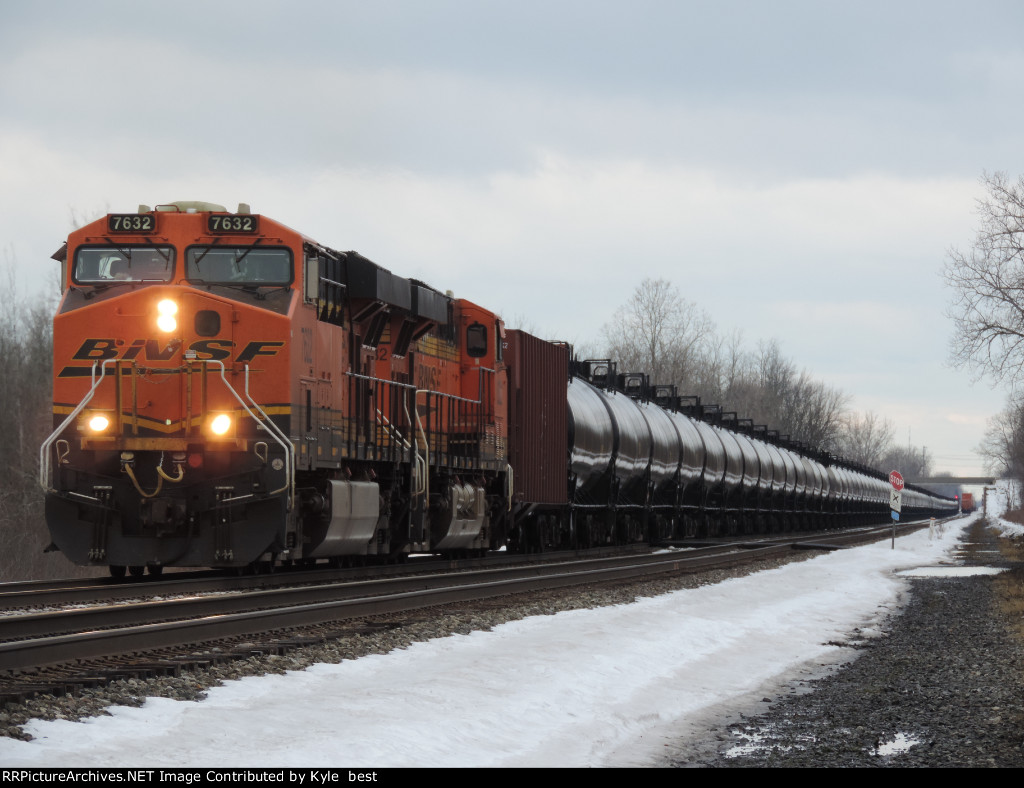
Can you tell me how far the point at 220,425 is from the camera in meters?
13.6

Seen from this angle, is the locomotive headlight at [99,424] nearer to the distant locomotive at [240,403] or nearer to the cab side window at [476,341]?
the distant locomotive at [240,403]

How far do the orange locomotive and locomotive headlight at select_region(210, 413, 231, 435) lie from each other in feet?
0.05

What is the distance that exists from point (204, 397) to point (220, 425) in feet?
1.25

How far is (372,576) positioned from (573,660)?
7965 millimetres

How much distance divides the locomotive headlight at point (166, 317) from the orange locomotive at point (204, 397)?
0.01m

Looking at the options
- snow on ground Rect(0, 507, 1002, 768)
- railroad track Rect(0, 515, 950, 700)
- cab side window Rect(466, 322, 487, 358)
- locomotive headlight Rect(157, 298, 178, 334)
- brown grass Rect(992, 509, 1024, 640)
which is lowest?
brown grass Rect(992, 509, 1024, 640)

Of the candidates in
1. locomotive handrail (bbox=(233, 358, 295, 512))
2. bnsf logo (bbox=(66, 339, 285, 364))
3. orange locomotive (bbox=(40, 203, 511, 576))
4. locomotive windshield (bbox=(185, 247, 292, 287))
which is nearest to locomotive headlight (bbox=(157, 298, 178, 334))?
orange locomotive (bbox=(40, 203, 511, 576))

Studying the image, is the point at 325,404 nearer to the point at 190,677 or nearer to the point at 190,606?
the point at 190,606

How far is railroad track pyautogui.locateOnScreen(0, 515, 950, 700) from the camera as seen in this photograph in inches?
299

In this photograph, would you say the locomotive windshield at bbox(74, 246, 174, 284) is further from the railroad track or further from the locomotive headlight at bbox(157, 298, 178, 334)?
the railroad track

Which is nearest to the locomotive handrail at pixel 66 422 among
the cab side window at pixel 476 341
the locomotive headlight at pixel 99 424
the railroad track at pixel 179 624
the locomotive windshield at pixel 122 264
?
the locomotive headlight at pixel 99 424

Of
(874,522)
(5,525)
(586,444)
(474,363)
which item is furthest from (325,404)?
(874,522)

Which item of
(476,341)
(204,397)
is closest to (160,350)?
(204,397)
